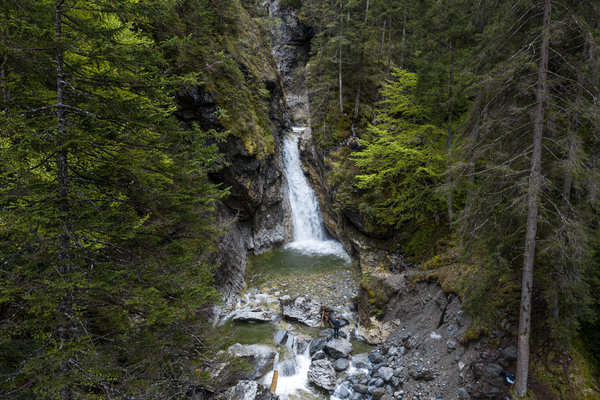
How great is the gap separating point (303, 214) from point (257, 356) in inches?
485

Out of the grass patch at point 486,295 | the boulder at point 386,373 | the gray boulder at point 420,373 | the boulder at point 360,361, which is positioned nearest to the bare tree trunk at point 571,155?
the grass patch at point 486,295

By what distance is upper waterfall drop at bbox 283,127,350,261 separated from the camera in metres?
19.2

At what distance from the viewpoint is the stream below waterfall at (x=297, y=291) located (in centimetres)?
909

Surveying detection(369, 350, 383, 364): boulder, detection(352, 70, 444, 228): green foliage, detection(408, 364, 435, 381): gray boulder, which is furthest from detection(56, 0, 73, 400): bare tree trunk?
detection(352, 70, 444, 228): green foliage

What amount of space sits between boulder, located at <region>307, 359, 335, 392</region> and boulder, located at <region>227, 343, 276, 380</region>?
149 centimetres

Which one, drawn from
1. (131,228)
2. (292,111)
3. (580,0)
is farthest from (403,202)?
(292,111)

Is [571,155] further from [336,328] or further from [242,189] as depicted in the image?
[242,189]

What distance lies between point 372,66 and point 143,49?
63.6ft

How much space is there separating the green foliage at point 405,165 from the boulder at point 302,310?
5.80m

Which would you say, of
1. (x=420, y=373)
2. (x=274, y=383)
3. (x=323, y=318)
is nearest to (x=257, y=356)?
(x=274, y=383)

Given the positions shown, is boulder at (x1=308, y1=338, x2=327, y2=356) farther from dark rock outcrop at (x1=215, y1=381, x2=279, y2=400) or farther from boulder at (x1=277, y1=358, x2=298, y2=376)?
dark rock outcrop at (x1=215, y1=381, x2=279, y2=400)

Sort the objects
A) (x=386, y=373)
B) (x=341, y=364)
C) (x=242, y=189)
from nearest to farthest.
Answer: (x=386, y=373) → (x=341, y=364) → (x=242, y=189)

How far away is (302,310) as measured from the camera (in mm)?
11820

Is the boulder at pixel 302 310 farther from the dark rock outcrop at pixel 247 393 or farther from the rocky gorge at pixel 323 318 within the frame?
the dark rock outcrop at pixel 247 393
